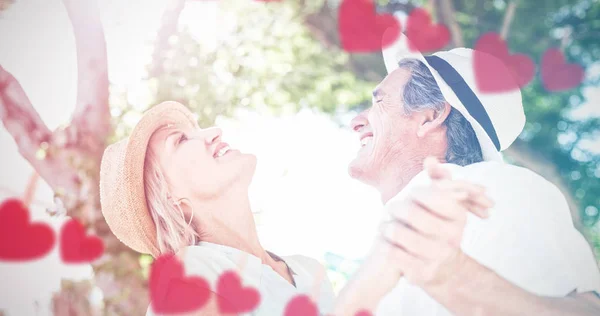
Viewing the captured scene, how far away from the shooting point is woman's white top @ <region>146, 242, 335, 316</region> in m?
1.84

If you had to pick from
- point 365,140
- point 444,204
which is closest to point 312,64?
point 365,140

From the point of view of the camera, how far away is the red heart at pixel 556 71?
79.1 inches

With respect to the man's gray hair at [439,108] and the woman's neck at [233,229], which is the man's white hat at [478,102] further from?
the woman's neck at [233,229]

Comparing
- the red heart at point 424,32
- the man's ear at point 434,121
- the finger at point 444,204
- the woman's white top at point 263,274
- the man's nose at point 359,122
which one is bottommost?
the woman's white top at point 263,274

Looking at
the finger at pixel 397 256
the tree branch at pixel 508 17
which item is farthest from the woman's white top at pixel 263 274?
the tree branch at pixel 508 17

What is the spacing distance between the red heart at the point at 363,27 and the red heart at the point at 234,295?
0.95m

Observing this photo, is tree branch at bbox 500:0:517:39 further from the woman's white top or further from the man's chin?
the woman's white top

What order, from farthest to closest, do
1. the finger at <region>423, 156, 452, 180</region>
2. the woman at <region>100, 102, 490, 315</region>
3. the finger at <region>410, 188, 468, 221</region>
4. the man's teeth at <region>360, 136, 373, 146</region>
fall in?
the man's teeth at <region>360, 136, 373, 146</region>
the woman at <region>100, 102, 490, 315</region>
the finger at <region>423, 156, 452, 180</region>
the finger at <region>410, 188, 468, 221</region>

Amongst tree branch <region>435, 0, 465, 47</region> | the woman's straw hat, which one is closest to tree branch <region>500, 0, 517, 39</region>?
tree branch <region>435, 0, 465, 47</region>

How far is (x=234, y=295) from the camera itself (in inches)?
71.8

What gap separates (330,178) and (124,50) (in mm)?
923

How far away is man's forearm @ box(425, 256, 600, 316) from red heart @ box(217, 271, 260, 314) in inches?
23.4

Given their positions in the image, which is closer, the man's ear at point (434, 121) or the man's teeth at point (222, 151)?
the man's ear at point (434, 121)

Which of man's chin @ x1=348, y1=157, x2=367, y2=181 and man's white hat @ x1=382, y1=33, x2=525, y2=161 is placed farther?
man's chin @ x1=348, y1=157, x2=367, y2=181
